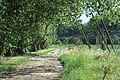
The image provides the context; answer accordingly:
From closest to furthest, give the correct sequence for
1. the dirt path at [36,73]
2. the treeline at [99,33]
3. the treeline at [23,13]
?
the treeline at [23,13] → the dirt path at [36,73] → the treeline at [99,33]

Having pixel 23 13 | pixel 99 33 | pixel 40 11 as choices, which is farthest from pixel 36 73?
pixel 99 33

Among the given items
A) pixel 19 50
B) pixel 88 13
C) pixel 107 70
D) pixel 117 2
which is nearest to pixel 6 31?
pixel 88 13

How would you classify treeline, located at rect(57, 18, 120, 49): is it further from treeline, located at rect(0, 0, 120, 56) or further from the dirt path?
the dirt path

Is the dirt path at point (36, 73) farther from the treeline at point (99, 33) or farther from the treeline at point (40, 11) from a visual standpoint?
the treeline at point (99, 33)

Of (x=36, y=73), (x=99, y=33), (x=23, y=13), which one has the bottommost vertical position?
(x=36, y=73)

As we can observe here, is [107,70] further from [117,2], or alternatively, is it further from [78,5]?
[78,5]

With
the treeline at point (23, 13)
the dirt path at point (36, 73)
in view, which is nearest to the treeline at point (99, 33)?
the treeline at point (23, 13)

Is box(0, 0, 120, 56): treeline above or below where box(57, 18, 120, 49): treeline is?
above

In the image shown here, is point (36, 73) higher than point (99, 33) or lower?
lower

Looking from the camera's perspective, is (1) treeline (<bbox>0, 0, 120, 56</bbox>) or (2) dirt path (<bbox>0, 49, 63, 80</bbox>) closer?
(1) treeline (<bbox>0, 0, 120, 56</bbox>)

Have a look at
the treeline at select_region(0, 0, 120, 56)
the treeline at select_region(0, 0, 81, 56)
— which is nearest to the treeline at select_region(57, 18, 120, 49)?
the treeline at select_region(0, 0, 120, 56)

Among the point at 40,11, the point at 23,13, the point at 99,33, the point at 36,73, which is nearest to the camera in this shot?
the point at 23,13

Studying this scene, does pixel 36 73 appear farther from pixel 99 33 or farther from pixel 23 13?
pixel 99 33

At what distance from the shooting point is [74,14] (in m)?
18.8
